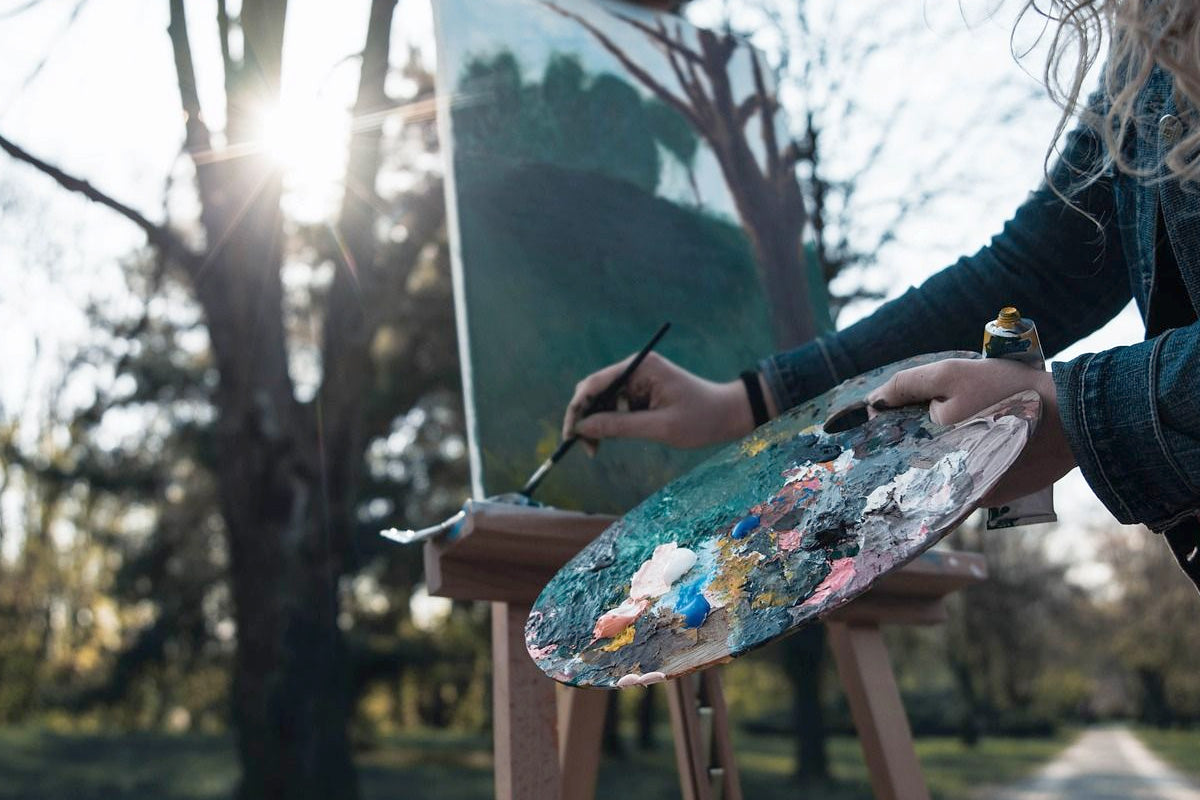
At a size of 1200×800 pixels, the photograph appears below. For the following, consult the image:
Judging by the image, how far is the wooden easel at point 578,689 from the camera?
1139mm

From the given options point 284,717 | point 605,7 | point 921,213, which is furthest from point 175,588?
point 605,7

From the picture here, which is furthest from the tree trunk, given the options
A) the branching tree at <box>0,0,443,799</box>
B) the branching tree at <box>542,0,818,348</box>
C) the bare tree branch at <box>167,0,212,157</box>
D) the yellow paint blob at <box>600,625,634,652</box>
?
the yellow paint blob at <box>600,625,634,652</box>

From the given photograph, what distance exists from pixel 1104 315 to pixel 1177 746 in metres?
13.6

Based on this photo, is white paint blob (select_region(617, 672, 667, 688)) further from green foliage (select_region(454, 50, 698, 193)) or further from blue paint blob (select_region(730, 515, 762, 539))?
green foliage (select_region(454, 50, 698, 193))

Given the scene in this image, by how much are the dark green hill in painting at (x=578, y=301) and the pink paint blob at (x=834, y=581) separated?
70cm

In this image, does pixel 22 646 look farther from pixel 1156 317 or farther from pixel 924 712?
pixel 1156 317

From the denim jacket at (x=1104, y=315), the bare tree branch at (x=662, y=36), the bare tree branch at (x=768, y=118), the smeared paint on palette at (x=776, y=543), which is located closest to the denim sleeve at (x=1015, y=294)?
the denim jacket at (x=1104, y=315)

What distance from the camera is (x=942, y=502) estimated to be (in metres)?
0.78

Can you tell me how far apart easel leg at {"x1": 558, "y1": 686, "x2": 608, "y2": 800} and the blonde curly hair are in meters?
1.00

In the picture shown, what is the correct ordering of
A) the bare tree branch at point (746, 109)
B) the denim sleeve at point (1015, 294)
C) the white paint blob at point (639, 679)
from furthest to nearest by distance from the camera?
the bare tree branch at point (746, 109) < the denim sleeve at point (1015, 294) < the white paint blob at point (639, 679)

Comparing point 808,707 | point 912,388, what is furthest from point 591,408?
point 808,707

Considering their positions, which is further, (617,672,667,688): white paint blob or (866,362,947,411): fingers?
(866,362,947,411): fingers

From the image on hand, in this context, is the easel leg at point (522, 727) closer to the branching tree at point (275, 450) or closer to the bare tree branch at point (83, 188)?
the bare tree branch at point (83, 188)

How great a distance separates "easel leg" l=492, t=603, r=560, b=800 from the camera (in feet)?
3.65
